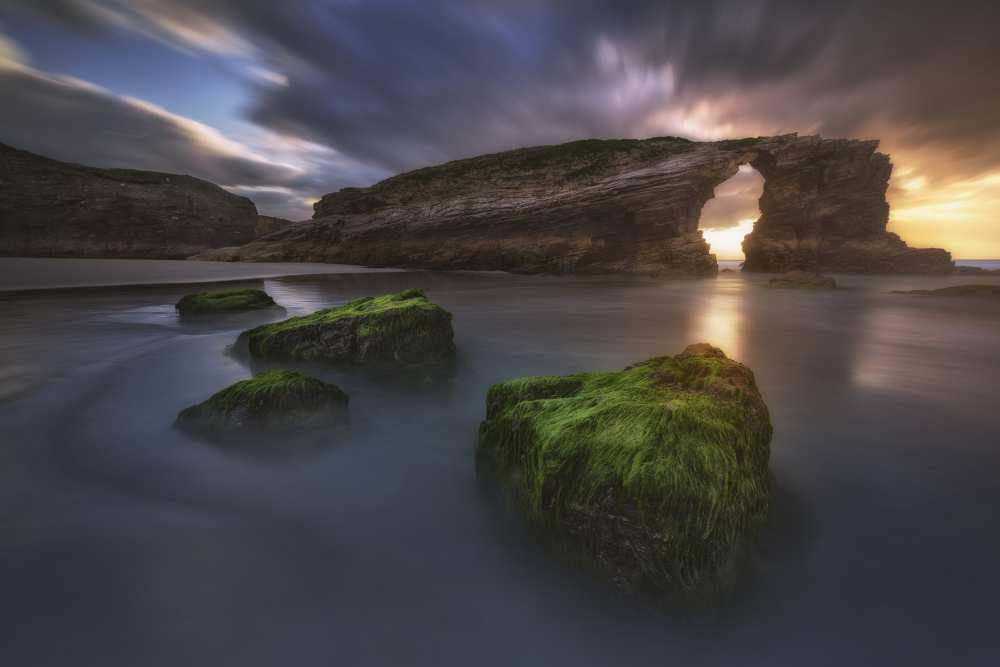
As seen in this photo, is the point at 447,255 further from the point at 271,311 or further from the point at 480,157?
the point at 271,311

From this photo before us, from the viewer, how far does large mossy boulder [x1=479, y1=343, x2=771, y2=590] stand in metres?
1.86

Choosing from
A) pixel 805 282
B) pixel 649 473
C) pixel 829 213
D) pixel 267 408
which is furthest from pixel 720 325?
pixel 829 213

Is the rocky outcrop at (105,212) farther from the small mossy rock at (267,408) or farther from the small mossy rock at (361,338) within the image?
the small mossy rock at (267,408)

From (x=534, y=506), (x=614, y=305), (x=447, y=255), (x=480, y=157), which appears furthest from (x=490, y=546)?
(x=480, y=157)

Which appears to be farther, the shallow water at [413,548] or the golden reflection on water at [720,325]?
the golden reflection on water at [720,325]

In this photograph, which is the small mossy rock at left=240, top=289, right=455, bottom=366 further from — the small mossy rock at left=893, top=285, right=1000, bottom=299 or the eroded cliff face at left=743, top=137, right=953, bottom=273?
the eroded cliff face at left=743, top=137, right=953, bottom=273

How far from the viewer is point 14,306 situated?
9.84 m

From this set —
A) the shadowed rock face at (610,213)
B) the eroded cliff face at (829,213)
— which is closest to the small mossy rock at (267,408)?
the shadowed rock face at (610,213)

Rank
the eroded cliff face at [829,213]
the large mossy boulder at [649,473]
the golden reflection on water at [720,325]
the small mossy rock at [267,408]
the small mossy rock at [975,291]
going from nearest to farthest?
the large mossy boulder at [649,473] < the small mossy rock at [267,408] < the golden reflection on water at [720,325] < the small mossy rock at [975,291] < the eroded cliff face at [829,213]

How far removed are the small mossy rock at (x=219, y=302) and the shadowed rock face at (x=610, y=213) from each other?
23.8 metres

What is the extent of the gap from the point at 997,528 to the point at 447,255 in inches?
1330

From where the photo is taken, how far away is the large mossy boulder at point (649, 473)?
186cm

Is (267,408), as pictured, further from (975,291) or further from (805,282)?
(805,282)

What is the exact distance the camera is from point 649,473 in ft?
Answer: 6.23
